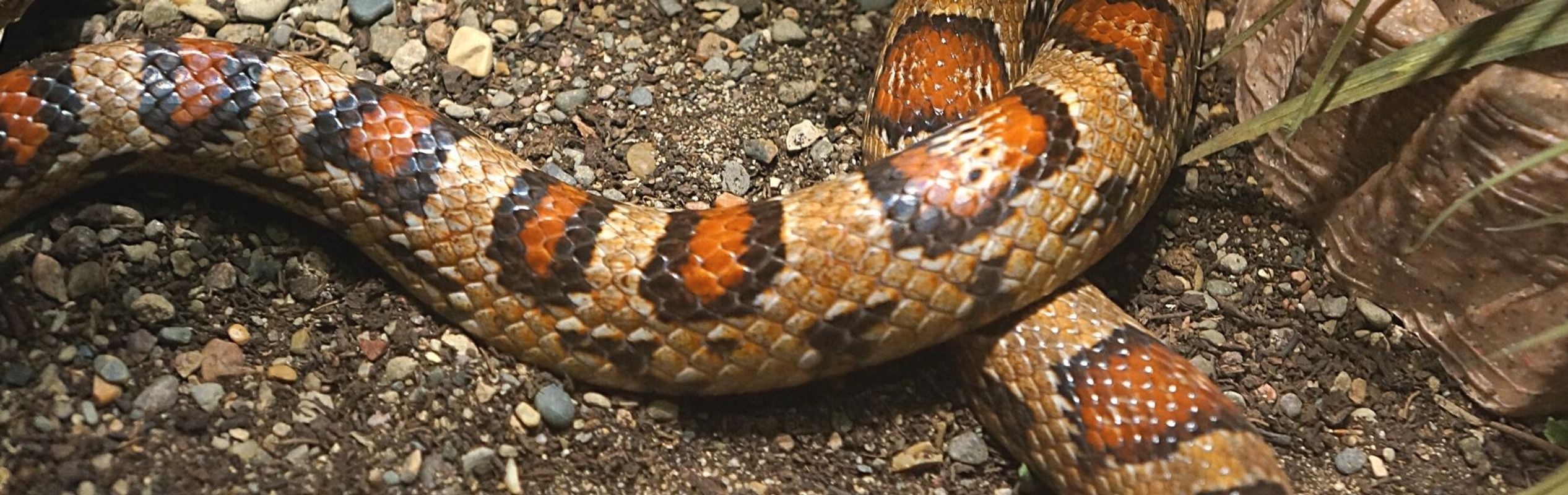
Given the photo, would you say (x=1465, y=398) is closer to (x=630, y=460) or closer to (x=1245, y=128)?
(x=1245, y=128)

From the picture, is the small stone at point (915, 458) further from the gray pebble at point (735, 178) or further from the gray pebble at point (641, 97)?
→ the gray pebble at point (641, 97)

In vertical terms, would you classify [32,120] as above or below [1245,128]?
below

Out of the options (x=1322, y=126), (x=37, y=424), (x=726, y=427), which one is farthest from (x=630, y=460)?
(x=1322, y=126)

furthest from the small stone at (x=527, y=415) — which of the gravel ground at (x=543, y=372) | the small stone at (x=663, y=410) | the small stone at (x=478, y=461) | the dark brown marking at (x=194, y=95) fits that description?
the dark brown marking at (x=194, y=95)

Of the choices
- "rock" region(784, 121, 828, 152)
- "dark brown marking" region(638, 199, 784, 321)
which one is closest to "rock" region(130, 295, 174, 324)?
"dark brown marking" region(638, 199, 784, 321)

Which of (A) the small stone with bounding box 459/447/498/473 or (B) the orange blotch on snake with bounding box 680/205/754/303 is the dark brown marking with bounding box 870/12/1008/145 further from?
(A) the small stone with bounding box 459/447/498/473
